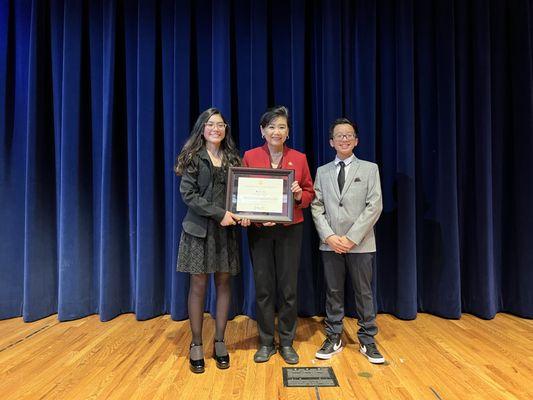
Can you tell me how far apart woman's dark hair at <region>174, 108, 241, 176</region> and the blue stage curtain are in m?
0.72

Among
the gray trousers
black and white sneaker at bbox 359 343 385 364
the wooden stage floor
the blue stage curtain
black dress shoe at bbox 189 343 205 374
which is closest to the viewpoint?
the wooden stage floor

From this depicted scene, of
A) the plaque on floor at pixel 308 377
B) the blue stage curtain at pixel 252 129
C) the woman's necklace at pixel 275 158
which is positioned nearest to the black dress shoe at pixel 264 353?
the plaque on floor at pixel 308 377

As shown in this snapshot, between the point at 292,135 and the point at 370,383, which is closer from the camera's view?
the point at 370,383

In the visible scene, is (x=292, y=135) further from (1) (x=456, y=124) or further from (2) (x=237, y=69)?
(1) (x=456, y=124)

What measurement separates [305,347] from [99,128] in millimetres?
2421

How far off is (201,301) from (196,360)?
13.0 inches

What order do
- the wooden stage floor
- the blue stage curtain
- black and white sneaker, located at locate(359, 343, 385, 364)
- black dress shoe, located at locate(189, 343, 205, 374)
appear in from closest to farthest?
the wooden stage floor < black dress shoe, located at locate(189, 343, 205, 374) < black and white sneaker, located at locate(359, 343, 385, 364) < the blue stage curtain

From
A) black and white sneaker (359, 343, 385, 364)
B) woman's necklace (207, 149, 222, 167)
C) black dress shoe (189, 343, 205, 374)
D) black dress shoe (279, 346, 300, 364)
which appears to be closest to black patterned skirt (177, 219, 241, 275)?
woman's necklace (207, 149, 222, 167)

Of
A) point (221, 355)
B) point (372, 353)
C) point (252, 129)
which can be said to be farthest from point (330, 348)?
point (252, 129)

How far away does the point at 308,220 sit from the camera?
2879mm

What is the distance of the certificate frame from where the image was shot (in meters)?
2.02

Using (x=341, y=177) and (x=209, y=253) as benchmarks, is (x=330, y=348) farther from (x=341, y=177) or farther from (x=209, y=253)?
(x=341, y=177)

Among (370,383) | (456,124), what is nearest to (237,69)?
(456,124)

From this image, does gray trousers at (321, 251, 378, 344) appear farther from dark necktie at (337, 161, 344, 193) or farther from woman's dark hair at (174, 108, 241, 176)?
woman's dark hair at (174, 108, 241, 176)
